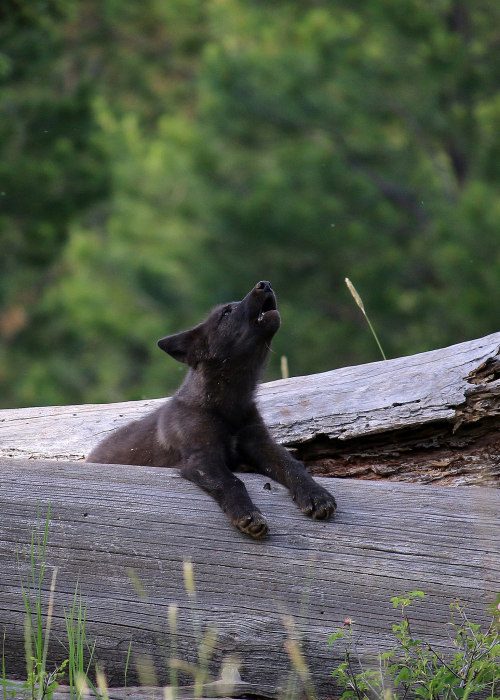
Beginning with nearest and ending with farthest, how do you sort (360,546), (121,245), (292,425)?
(360,546) → (292,425) → (121,245)

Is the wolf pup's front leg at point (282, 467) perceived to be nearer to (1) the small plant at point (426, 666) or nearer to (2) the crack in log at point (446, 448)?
(2) the crack in log at point (446, 448)

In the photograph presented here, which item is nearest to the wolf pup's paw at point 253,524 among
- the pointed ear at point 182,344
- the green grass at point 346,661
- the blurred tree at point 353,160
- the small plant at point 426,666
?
the green grass at point 346,661

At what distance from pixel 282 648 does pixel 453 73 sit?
40.3ft

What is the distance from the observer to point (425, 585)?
3.25 meters

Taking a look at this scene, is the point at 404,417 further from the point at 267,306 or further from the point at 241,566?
the point at 241,566

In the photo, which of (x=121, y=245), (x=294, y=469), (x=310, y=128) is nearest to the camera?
(x=294, y=469)

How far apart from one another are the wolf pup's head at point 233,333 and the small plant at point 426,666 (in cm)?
173

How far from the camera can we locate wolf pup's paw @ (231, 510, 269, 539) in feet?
11.0

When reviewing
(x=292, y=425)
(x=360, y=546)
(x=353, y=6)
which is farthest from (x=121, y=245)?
(x=360, y=546)

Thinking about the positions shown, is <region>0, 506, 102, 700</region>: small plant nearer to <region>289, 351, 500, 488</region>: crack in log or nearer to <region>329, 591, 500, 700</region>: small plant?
<region>329, 591, 500, 700</region>: small plant

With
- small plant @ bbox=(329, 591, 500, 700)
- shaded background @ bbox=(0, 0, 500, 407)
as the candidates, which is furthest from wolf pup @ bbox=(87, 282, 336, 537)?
shaded background @ bbox=(0, 0, 500, 407)

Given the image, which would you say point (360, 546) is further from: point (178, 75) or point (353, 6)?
point (178, 75)

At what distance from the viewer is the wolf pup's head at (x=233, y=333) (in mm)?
4453

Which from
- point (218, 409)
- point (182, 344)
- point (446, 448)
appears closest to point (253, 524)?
point (218, 409)
